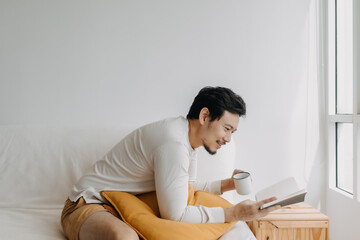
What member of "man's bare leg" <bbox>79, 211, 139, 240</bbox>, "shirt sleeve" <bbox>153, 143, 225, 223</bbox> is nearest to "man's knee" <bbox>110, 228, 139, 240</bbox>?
"man's bare leg" <bbox>79, 211, 139, 240</bbox>

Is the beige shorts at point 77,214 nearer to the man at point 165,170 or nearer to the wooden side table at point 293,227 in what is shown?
the man at point 165,170

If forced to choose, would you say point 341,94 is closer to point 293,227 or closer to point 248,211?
point 293,227

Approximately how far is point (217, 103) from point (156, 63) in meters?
1.01

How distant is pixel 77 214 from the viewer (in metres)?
1.34

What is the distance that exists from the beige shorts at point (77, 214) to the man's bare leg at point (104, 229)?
3 cm

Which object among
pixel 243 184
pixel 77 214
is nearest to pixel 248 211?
pixel 243 184

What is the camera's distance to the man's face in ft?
4.66

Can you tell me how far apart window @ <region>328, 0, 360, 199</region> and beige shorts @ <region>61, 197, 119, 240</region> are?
5.28 ft

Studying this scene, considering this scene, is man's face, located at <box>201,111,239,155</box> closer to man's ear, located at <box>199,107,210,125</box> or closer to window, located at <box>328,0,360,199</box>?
man's ear, located at <box>199,107,210,125</box>

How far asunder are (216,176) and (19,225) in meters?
1.05

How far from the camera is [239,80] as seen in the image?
234 centimetres

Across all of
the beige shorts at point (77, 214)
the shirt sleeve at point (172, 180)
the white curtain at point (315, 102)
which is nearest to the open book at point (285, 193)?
the shirt sleeve at point (172, 180)

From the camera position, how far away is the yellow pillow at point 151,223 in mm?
1233

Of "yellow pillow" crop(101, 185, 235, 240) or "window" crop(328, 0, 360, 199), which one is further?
"window" crop(328, 0, 360, 199)
